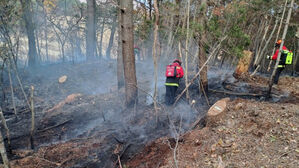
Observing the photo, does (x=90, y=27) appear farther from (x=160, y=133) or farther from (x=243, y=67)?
(x=160, y=133)

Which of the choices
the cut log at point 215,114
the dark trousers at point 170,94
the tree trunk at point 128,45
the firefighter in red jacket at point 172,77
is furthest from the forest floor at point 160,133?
the tree trunk at point 128,45

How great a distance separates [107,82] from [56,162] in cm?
808

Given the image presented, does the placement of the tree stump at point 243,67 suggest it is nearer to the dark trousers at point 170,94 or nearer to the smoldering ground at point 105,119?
the smoldering ground at point 105,119

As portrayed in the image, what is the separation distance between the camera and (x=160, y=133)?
5.14 meters

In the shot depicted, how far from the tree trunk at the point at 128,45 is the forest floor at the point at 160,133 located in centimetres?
62

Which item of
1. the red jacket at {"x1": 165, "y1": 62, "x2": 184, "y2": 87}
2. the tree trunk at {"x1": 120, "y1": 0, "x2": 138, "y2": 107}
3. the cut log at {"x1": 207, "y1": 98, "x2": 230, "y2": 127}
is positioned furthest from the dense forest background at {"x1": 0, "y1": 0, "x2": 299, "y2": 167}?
the cut log at {"x1": 207, "y1": 98, "x2": 230, "y2": 127}

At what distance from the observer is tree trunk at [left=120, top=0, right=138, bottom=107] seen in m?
5.98

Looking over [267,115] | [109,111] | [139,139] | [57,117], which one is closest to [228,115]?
[267,115]

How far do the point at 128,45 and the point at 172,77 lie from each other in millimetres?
1959

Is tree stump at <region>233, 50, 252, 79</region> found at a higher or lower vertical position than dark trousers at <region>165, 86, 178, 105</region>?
higher

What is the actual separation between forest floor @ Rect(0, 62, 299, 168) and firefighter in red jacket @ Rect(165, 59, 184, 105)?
0.44 metres

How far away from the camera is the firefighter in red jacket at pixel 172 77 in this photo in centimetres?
669

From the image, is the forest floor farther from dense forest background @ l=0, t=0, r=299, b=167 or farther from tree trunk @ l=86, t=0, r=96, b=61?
tree trunk @ l=86, t=0, r=96, b=61

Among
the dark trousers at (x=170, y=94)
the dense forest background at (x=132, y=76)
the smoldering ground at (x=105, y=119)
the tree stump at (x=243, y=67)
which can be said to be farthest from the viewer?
the tree stump at (x=243, y=67)
